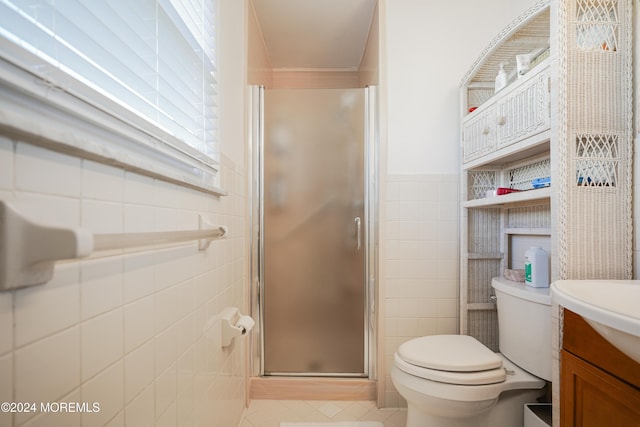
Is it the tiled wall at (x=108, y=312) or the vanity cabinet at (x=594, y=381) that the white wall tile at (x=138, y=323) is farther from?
the vanity cabinet at (x=594, y=381)

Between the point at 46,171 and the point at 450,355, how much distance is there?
139 centimetres

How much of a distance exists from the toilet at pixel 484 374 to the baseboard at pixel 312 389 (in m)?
0.46

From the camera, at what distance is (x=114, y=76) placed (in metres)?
0.60

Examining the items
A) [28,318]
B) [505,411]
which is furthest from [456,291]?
[28,318]

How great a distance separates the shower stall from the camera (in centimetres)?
180

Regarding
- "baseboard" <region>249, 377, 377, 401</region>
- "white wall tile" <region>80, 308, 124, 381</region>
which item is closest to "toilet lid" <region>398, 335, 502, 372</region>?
"baseboard" <region>249, 377, 377, 401</region>

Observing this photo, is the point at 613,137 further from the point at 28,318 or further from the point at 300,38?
the point at 300,38

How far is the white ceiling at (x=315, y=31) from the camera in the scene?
6.17 feet

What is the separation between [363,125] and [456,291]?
3.59 ft

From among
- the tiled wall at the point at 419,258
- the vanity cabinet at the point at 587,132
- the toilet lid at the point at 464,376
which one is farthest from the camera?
the tiled wall at the point at 419,258

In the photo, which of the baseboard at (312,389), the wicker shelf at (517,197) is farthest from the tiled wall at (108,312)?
the wicker shelf at (517,197)

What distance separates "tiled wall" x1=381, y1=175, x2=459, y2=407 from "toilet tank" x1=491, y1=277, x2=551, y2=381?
0.35m

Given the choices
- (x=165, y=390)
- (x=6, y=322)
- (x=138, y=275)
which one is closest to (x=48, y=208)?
(x=6, y=322)

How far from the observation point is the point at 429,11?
1.74 meters
